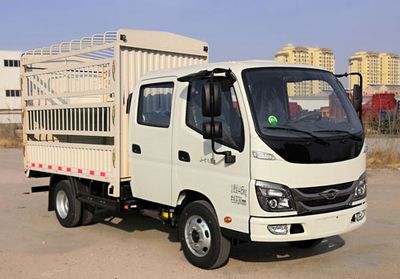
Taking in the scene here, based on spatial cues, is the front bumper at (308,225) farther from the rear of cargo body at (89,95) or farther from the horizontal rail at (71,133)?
the horizontal rail at (71,133)

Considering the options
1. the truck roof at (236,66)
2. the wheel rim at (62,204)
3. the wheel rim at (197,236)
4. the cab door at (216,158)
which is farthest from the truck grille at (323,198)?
the wheel rim at (62,204)

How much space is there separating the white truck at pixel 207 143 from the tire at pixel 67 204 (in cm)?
3

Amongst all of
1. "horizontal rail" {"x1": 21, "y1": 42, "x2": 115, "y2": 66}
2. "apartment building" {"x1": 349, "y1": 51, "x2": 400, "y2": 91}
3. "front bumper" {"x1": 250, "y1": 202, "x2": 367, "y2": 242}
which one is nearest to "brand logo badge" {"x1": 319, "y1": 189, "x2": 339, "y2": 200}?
"front bumper" {"x1": 250, "y1": 202, "x2": 367, "y2": 242}

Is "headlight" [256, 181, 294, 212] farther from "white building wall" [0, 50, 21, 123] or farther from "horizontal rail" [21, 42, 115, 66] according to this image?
"white building wall" [0, 50, 21, 123]

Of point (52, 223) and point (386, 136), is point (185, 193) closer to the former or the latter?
point (52, 223)

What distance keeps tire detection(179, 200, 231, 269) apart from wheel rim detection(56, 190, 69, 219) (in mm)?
2930

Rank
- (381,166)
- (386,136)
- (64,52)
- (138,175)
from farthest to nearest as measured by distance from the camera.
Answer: (386,136) → (381,166) → (64,52) → (138,175)

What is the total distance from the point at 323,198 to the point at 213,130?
135 centimetres

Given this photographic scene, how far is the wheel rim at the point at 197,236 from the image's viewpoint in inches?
227

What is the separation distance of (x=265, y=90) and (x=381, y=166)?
469 inches

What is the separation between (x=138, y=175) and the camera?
6730 millimetres

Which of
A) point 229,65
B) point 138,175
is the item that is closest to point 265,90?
point 229,65

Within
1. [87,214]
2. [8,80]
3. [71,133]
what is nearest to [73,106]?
[71,133]

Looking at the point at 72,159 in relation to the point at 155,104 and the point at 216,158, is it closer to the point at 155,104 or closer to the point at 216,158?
the point at 155,104
